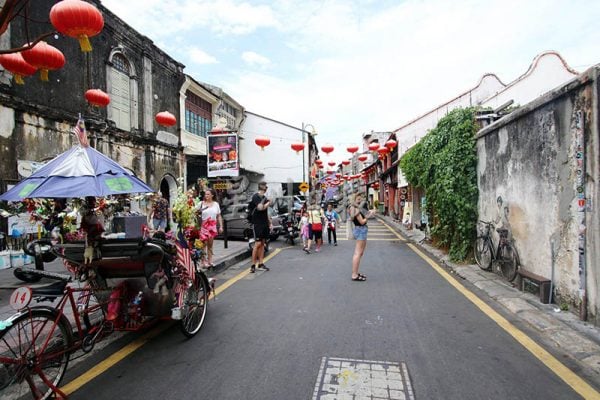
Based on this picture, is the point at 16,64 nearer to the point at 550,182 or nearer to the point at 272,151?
the point at 550,182

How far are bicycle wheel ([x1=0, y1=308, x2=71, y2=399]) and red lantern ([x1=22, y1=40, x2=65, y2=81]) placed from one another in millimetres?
3845

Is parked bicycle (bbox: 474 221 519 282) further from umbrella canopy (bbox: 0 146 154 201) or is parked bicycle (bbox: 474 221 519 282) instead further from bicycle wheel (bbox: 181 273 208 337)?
umbrella canopy (bbox: 0 146 154 201)

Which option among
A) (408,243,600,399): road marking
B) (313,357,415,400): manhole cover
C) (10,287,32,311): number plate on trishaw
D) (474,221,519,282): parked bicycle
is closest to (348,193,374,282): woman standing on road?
(408,243,600,399): road marking

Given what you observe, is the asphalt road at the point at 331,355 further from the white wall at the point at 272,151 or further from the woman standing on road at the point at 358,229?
the white wall at the point at 272,151

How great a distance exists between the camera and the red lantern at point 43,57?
17.3 ft

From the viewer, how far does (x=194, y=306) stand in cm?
443

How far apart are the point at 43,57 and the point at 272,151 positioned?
26855 mm

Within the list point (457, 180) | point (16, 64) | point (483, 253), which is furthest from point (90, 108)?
point (483, 253)

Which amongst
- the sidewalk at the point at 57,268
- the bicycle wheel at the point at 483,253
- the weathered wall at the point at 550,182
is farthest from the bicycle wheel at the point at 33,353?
the bicycle wheel at the point at 483,253

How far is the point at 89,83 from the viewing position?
12266 millimetres

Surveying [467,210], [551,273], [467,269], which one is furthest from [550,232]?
[467,210]

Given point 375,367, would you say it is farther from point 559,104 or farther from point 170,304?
point 559,104

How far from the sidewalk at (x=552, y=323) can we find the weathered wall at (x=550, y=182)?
281mm

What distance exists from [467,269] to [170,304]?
618 centimetres
